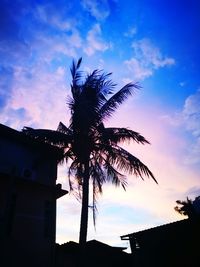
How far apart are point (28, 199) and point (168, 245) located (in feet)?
23.6

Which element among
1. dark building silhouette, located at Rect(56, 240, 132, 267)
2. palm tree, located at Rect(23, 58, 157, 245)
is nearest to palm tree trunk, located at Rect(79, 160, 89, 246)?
palm tree, located at Rect(23, 58, 157, 245)

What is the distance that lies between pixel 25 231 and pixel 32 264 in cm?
143

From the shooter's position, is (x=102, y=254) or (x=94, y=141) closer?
(x=94, y=141)

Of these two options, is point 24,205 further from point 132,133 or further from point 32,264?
point 132,133

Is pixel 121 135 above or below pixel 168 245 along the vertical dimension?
above

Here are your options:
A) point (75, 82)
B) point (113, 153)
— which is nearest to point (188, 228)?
point (113, 153)

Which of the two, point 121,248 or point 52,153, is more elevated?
point 52,153

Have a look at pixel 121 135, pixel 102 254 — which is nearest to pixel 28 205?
pixel 121 135

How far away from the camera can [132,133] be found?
Answer: 12773 millimetres

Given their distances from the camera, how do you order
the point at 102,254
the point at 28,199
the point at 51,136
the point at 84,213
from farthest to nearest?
the point at 102,254
the point at 28,199
the point at 51,136
the point at 84,213

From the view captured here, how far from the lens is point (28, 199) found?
525 inches

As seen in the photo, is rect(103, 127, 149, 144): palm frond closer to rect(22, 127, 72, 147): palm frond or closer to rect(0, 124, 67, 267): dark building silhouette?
rect(22, 127, 72, 147): palm frond

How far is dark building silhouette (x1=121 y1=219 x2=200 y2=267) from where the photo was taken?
500 inches

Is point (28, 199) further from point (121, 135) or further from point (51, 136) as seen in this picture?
point (121, 135)
